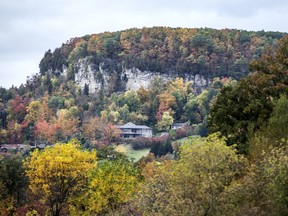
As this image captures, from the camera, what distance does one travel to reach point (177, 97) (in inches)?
6152

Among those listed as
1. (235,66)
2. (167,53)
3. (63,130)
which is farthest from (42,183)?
(167,53)

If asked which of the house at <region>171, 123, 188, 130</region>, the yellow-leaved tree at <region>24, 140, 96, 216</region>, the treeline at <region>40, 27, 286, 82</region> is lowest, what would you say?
the house at <region>171, 123, 188, 130</region>

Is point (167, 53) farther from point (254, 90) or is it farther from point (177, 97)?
point (254, 90)

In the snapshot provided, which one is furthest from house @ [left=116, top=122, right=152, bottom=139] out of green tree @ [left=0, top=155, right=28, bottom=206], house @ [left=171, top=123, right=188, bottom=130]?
green tree @ [left=0, top=155, right=28, bottom=206]

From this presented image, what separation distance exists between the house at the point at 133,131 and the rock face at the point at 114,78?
44133 mm

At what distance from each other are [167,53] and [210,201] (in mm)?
169180

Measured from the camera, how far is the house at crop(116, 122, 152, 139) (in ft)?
465

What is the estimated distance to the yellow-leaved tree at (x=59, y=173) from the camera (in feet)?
117

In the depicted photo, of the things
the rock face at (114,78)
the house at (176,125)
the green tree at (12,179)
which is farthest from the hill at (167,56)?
the green tree at (12,179)

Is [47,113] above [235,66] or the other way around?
the other way around

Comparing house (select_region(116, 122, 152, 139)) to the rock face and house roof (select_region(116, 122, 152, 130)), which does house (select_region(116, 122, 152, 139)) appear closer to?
house roof (select_region(116, 122, 152, 130))

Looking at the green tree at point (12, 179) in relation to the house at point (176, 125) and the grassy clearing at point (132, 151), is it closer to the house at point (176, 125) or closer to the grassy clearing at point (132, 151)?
the grassy clearing at point (132, 151)

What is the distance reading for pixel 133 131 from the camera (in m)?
143

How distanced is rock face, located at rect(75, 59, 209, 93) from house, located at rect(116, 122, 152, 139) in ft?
145
